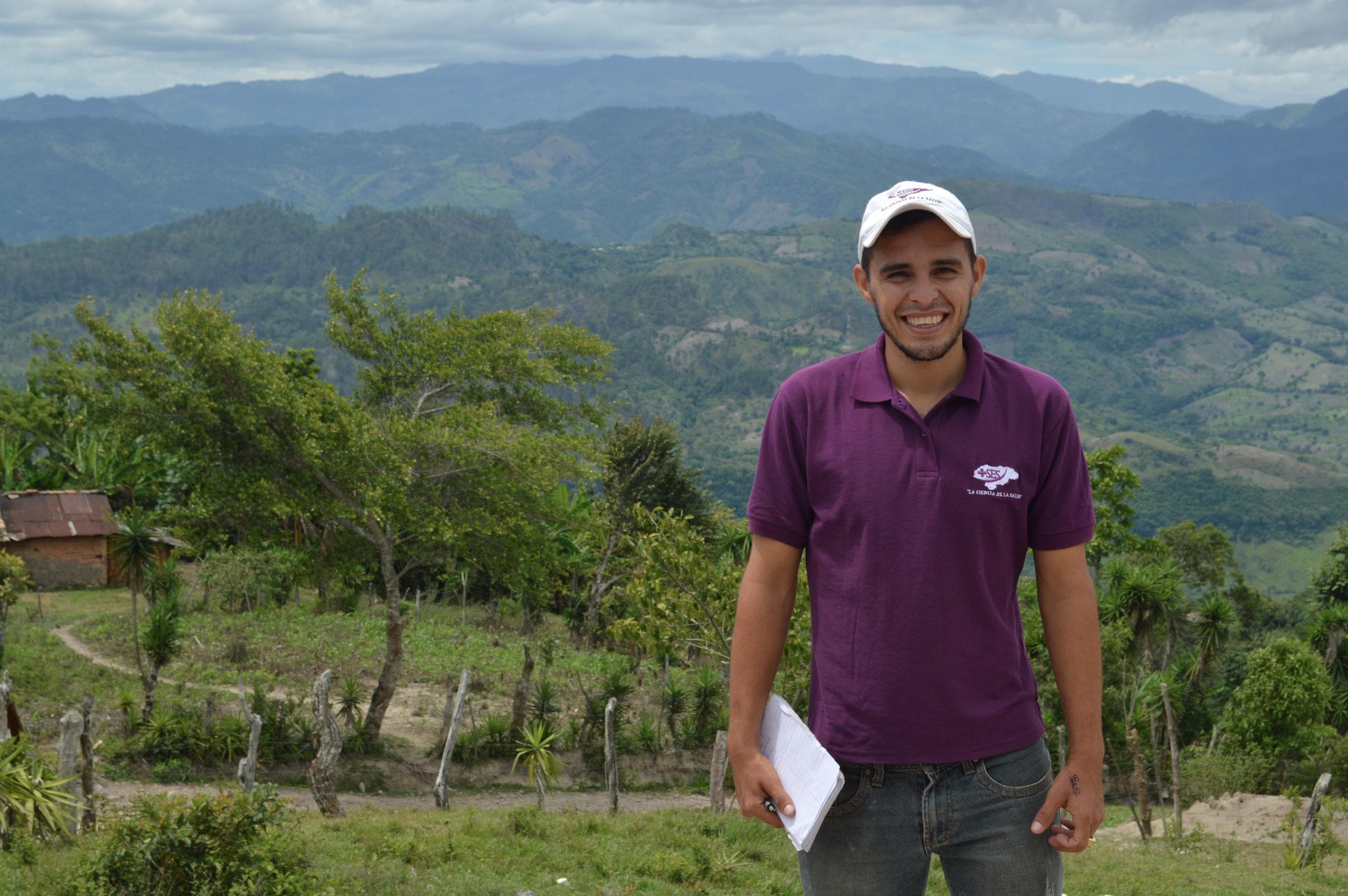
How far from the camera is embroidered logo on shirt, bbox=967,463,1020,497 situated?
275cm

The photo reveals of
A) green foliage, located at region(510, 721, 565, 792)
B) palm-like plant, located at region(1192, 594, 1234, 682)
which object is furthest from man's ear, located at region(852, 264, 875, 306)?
palm-like plant, located at region(1192, 594, 1234, 682)

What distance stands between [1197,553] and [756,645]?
45842 mm

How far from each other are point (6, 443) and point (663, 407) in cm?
15871

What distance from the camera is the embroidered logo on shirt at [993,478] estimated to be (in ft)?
9.03

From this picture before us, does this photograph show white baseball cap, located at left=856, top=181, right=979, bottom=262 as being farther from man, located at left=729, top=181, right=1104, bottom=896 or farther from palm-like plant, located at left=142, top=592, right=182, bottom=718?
palm-like plant, located at left=142, top=592, right=182, bottom=718

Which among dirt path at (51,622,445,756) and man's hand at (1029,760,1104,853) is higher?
man's hand at (1029,760,1104,853)

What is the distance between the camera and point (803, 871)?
3020mm

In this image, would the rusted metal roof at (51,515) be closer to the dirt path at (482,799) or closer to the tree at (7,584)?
the tree at (7,584)

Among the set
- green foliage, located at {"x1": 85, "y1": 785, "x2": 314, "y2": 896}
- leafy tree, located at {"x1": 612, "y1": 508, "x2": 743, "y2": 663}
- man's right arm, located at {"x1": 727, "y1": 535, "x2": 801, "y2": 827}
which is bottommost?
leafy tree, located at {"x1": 612, "y1": 508, "x2": 743, "y2": 663}

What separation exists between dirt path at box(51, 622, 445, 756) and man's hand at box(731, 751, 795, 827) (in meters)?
19.8

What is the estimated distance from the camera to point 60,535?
33.3 meters

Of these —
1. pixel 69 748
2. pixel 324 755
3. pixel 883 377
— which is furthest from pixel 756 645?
pixel 324 755

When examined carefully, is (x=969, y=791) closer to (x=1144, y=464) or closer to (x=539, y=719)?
(x=539, y=719)

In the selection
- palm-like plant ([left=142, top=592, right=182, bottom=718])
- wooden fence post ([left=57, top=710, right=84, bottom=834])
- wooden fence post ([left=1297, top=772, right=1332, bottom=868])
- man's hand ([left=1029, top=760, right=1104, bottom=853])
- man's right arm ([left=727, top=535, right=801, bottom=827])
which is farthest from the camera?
palm-like plant ([left=142, top=592, right=182, bottom=718])
